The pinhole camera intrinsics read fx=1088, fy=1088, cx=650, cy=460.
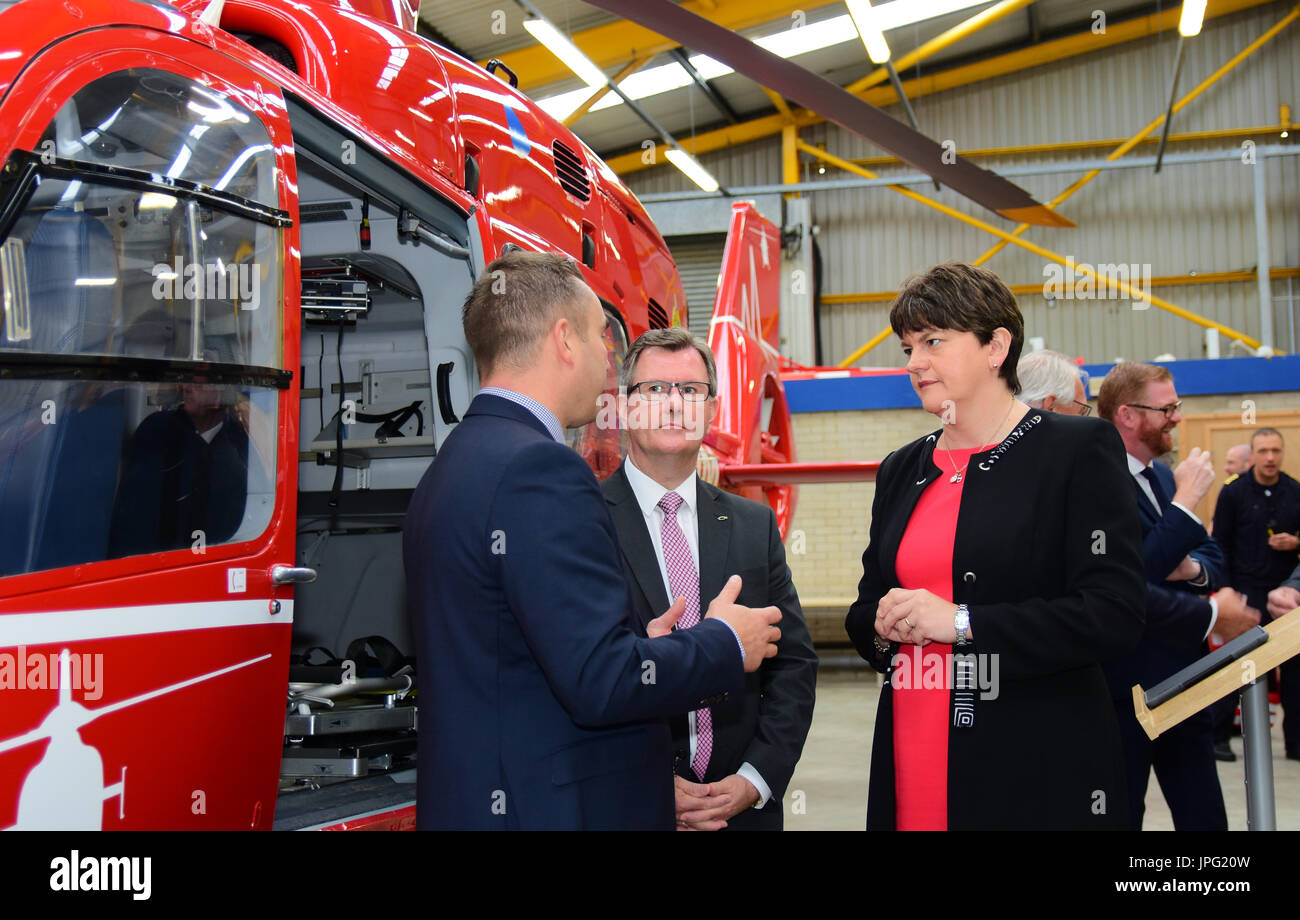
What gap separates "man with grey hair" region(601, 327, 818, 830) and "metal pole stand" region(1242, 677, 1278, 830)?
112 cm

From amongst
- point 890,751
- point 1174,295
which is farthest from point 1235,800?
point 1174,295

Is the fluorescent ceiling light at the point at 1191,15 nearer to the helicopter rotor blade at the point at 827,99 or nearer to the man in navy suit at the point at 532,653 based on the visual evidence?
the helicopter rotor blade at the point at 827,99

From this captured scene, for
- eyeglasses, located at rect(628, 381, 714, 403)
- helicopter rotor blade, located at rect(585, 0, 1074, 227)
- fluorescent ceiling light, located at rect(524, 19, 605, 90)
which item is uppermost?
fluorescent ceiling light, located at rect(524, 19, 605, 90)

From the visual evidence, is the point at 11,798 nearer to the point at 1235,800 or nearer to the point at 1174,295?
the point at 1235,800

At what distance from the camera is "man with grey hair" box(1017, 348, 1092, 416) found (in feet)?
10.2

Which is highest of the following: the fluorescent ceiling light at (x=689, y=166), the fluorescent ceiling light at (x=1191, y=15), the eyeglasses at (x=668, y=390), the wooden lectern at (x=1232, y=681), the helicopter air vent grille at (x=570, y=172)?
the fluorescent ceiling light at (x=1191, y=15)

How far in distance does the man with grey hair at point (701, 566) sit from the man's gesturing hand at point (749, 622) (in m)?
0.46

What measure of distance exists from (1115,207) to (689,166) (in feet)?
22.9

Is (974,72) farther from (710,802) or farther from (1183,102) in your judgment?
(710,802)

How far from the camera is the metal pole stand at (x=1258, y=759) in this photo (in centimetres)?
265

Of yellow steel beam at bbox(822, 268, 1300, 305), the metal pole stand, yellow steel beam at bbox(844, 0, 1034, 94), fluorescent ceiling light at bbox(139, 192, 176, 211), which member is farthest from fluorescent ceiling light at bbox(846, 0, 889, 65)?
fluorescent ceiling light at bbox(139, 192, 176, 211)

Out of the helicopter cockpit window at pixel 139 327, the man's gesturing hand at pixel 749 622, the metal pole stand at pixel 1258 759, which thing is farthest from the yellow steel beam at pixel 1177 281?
the man's gesturing hand at pixel 749 622

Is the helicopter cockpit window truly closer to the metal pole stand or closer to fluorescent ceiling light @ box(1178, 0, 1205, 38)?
the metal pole stand
